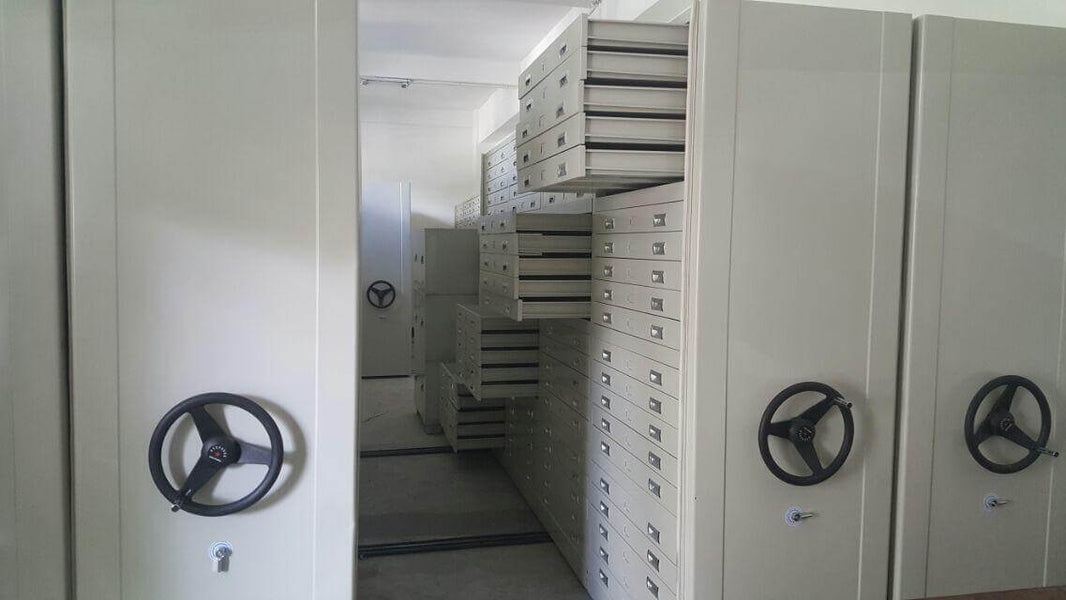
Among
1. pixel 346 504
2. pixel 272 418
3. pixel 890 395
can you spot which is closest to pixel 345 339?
pixel 272 418

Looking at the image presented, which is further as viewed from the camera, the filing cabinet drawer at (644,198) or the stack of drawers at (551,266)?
the stack of drawers at (551,266)

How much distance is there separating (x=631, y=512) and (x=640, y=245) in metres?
0.92

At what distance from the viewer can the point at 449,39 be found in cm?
613

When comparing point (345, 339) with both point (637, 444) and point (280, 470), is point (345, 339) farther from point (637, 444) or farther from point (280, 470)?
point (637, 444)

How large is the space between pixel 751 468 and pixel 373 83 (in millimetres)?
6126

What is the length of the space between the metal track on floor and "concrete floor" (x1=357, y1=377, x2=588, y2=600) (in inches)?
1.7

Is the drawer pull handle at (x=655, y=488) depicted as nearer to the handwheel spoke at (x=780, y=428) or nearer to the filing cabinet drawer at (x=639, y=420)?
the filing cabinet drawer at (x=639, y=420)

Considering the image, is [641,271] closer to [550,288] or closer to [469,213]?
[550,288]

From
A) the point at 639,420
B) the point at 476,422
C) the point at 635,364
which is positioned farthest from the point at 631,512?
the point at 476,422

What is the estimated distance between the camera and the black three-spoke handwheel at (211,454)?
72.2 inches

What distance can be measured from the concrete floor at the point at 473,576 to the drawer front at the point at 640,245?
145 centimetres

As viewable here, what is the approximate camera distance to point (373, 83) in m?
7.36

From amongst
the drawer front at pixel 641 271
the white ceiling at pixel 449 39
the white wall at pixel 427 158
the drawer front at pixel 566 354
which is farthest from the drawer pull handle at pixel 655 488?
the white wall at pixel 427 158

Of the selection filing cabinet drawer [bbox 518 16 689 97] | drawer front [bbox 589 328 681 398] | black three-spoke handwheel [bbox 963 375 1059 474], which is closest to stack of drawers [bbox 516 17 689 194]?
filing cabinet drawer [bbox 518 16 689 97]
